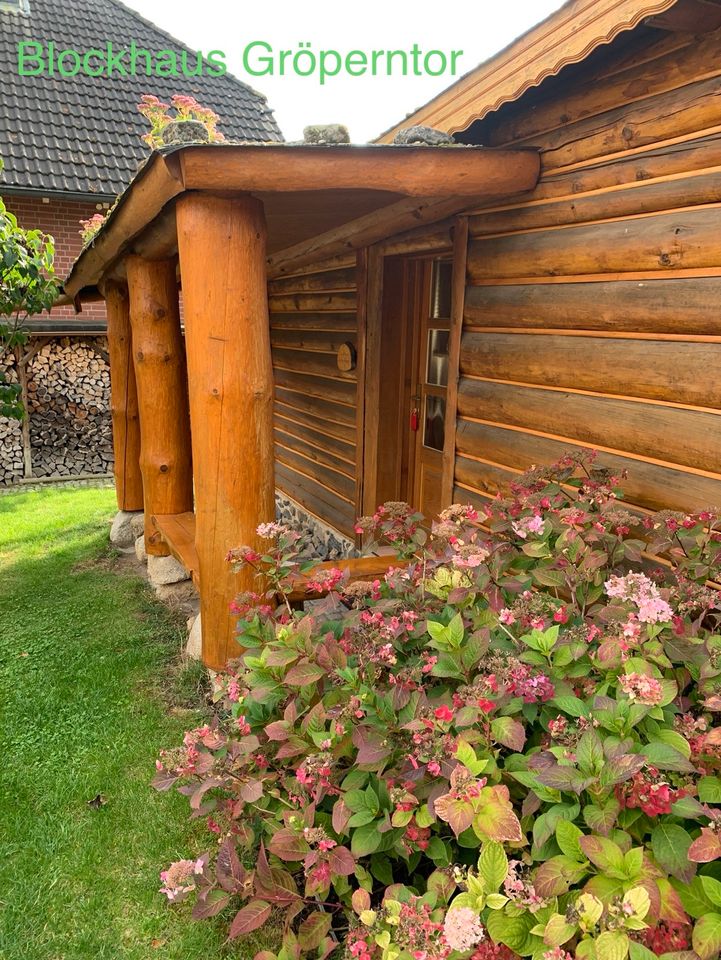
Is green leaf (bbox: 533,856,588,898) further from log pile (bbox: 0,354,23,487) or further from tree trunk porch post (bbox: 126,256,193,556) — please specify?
log pile (bbox: 0,354,23,487)

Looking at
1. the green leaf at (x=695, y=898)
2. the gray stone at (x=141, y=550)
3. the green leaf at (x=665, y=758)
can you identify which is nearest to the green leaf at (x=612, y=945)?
the green leaf at (x=695, y=898)

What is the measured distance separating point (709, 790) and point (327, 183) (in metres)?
2.61

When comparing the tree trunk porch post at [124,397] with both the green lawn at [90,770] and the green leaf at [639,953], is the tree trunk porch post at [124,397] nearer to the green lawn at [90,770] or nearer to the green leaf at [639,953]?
the green lawn at [90,770]

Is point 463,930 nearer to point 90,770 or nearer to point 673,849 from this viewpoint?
point 673,849

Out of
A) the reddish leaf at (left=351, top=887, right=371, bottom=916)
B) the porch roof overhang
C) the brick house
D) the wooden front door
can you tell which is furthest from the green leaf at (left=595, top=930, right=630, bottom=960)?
the brick house

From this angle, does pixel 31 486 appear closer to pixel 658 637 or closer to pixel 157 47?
pixel 157 47

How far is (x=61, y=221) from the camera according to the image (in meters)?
→ 11.7

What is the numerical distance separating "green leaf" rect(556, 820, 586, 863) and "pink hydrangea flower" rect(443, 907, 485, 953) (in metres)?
0.29

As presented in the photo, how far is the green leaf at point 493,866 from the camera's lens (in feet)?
5.44

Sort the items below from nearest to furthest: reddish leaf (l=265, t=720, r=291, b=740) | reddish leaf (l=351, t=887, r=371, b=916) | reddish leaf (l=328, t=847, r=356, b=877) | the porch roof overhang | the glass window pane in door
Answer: reddish leaf (l=351, t=887, r=371, b=916) < reddish leaf (l=328, t=847, r=356, b=877) < reddish leaf (l=265, t=720, r=291, b=740) < the porch roof overhang < the glass window pane in door

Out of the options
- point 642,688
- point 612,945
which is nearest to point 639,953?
point 612,945

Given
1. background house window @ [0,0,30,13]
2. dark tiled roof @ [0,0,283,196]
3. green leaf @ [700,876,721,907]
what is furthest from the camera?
background house window @ [0,0,30,13]

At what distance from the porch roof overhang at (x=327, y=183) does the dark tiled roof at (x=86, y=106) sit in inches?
316

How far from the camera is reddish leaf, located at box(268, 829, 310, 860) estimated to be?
2021 mm
